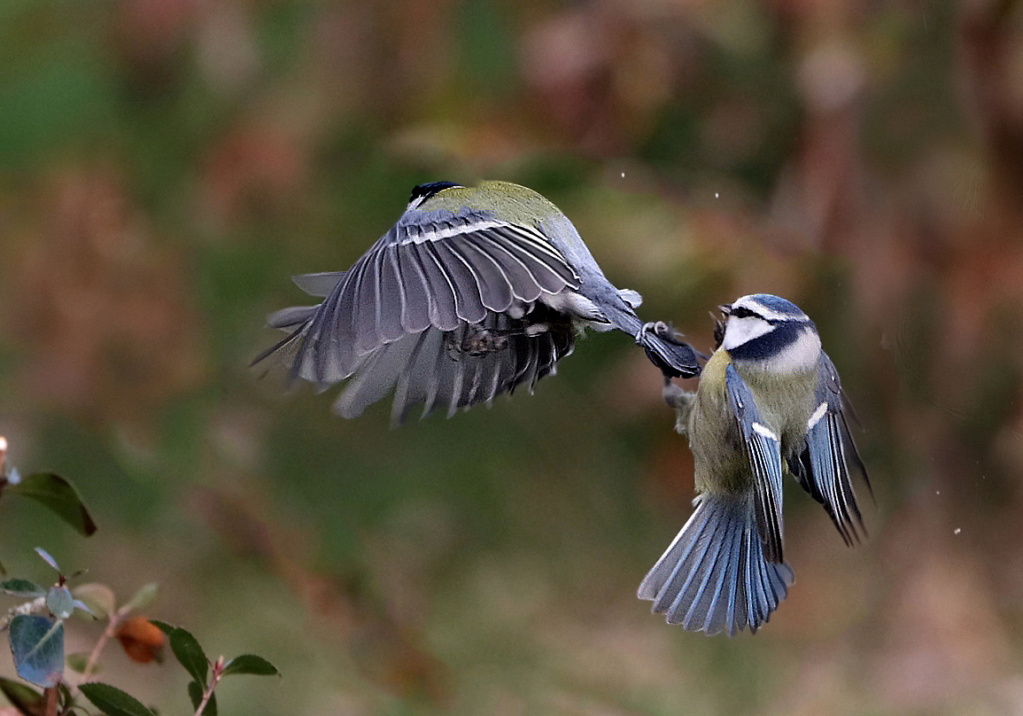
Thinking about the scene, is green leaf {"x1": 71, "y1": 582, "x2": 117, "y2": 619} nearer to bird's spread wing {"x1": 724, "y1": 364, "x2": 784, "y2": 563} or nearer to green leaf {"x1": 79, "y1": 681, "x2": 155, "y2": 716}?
green leaf {"x1": 79, "y1": 681, "x2": 155, "y2": 716}

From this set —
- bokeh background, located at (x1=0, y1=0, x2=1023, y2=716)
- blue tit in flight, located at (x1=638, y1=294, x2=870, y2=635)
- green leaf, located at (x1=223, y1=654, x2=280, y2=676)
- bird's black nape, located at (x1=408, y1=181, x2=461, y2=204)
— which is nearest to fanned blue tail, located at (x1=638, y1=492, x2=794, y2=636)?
blue tit in flight, located at (x1=638, y1=294, x2=870, y2=635)

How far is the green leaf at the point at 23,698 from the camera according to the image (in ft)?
2.34

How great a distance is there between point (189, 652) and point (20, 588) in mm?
111

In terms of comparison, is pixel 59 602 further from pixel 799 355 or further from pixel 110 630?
pixel 799 355

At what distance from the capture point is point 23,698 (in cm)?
73

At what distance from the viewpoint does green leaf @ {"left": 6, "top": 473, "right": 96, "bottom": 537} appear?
691 millimetres

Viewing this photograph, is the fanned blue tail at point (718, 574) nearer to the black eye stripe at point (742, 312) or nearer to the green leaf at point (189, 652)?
the black eye stripe at point (742, 312)

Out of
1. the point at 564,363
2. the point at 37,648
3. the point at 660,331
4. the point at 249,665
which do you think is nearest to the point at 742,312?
the point at 660,331

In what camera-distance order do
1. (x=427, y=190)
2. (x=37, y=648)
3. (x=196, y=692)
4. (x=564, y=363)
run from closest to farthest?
(x=37, y=648) → (x=196, y=692) → (x=427, y=190) → (x=564, y=363)

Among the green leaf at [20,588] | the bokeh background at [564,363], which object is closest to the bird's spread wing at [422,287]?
the green leaf at [20,588]

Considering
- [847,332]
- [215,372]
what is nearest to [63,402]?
[215,372]

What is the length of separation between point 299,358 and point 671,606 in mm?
376

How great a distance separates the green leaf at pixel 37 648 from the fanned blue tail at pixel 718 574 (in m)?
0.48

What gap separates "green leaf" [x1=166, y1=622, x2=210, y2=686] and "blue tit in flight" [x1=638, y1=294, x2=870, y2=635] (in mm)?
389
